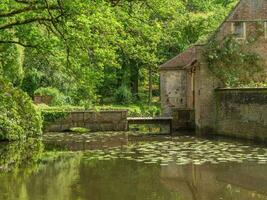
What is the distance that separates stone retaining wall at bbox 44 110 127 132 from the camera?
108 feet

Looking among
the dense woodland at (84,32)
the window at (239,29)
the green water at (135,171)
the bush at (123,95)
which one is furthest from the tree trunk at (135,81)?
the dense woodland at (84,32)

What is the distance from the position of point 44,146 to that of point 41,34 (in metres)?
6.73

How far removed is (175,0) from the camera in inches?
686

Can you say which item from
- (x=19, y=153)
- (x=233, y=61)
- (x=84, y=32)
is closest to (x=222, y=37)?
(x=233, y=61)

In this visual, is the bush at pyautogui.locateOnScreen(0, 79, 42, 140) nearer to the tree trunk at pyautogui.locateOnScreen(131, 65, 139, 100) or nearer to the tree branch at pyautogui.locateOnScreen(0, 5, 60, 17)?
the tree branch at pyautogui.locateOnScreen(0, 5, 60, 17)

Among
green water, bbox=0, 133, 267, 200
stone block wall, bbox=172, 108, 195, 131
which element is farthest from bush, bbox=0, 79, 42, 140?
stone block wall, bbox=172, 108, 195, 131

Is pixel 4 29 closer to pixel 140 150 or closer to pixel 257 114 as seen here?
pixel 140 150

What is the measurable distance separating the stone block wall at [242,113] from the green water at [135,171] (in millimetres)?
1710

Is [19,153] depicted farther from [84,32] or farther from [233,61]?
[233,61]

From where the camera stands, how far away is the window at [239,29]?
97.5ft

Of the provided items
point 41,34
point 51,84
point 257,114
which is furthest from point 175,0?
point 51,84

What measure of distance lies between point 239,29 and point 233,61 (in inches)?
75.5

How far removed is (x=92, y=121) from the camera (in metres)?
33.0

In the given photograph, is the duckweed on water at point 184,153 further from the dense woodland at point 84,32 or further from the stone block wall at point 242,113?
the dense woodland at point 84,32
